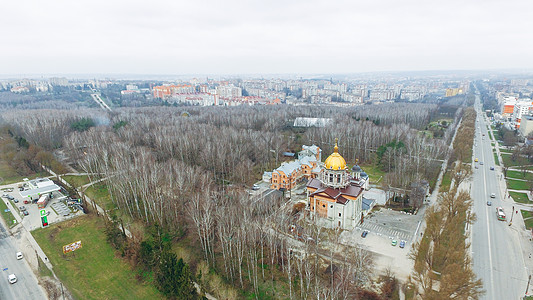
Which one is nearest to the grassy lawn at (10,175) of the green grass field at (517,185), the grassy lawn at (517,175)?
the green grass field at (517,185)

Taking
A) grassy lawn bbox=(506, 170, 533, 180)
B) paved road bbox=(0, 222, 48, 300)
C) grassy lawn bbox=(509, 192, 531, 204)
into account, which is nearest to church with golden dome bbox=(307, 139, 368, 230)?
grassy lawn bbox=(509, 192, 531, 204)

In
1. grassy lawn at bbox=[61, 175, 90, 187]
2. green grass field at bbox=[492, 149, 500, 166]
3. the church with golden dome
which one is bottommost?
green grass field at bbox=[492, 149, 500, 166]

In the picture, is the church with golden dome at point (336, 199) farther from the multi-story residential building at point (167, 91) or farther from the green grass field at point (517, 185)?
the multi-story residential building at point (167, 91)

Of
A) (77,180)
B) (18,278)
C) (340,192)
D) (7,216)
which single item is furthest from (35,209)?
(340,192)

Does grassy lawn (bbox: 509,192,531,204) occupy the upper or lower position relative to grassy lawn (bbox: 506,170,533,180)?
lower

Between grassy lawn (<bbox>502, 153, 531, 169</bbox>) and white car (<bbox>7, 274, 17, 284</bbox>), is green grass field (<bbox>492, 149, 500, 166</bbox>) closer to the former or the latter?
grassy lawn (<bbox>502, 153, 531, 169</bbox>)

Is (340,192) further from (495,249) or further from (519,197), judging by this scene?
(519,197)

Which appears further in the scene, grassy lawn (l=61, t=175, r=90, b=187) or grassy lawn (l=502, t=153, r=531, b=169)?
grassy lawn (l=502, t=153, r=531, b=169)
